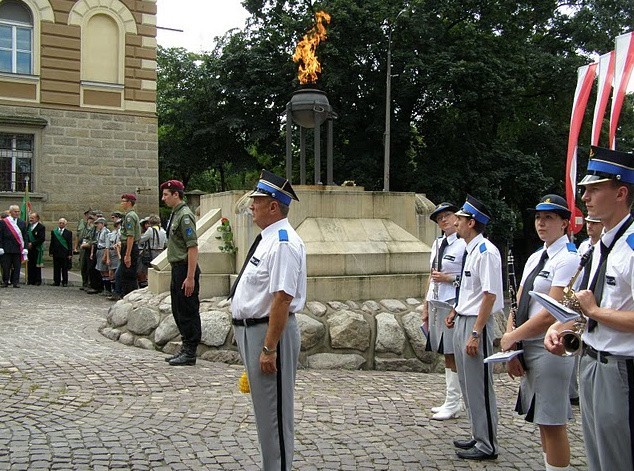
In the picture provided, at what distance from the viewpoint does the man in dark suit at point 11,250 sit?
1619cm

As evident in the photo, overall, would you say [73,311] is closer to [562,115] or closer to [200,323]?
[200,323]

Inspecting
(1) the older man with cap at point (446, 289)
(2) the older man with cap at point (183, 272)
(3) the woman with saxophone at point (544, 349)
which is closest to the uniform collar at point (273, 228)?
(3) the woman with saxophone at point (544, 349)

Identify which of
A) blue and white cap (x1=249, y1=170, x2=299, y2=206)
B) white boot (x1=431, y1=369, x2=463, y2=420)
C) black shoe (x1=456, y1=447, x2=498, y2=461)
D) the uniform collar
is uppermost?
blue and white cap (x1=249, y1=170, x2=299, y2=206)

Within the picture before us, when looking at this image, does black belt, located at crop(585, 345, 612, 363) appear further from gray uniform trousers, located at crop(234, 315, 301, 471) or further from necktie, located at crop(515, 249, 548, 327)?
gray uniform trousers, located at crop(234, 315, 301, 471)

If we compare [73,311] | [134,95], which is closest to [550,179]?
[134,95]

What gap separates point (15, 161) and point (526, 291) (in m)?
20.7

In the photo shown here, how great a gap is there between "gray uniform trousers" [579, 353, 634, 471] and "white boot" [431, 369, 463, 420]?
118 inches

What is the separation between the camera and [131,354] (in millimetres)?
8609

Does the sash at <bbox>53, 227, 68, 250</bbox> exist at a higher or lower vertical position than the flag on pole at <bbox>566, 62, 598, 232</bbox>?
lower

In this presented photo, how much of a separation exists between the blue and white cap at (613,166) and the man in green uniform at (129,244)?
10.2 metres

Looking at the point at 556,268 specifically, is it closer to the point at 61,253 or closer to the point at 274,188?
the point at 274,188

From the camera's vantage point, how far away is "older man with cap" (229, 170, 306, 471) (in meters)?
4.35

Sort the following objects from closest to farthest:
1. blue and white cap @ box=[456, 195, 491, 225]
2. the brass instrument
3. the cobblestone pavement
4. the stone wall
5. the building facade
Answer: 1. the brass instrument
2. the cobblestone pavement
3. blue and white cap @ box=[456, 195, 491, 225]
4. the stone wall
5. the building facade

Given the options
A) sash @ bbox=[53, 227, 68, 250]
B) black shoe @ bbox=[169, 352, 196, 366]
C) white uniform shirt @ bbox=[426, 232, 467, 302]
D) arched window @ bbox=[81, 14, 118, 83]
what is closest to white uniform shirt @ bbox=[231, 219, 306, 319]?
white uniform shirt @ bbox=[426, 232, 467, 302]
